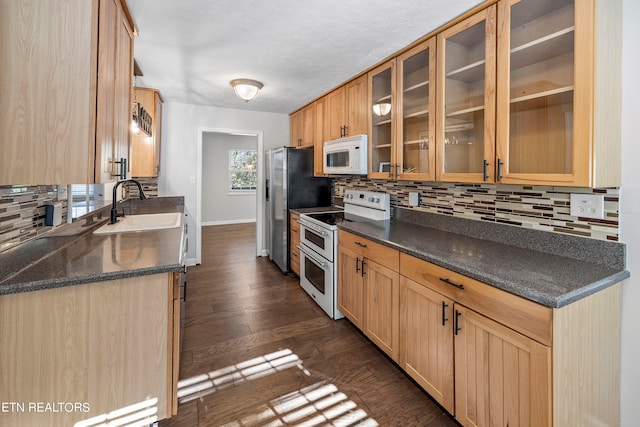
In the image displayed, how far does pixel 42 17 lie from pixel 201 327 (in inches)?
88.5

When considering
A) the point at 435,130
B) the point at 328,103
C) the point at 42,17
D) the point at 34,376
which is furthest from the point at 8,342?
the point at 328,103

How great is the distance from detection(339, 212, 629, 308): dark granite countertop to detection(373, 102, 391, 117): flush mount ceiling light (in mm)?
1111

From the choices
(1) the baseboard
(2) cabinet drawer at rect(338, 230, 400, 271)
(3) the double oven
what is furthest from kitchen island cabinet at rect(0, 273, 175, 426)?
(1) the baseboard

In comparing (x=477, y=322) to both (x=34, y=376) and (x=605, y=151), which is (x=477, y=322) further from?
(x=34, y=376)

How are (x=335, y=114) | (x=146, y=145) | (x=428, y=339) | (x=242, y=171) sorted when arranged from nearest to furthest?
1. (x=428, y=339)
2. (x=335, y=114)
3. (x=146, y=145)
4. (x=242, y=171)

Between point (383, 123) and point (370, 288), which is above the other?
point (383, 123)

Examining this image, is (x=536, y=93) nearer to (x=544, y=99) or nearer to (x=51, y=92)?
(x=544, y=99)

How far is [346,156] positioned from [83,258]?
2245 millimetres

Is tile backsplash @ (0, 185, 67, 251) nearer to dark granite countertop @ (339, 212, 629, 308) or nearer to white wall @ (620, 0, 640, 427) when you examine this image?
dark granite countertop @ (339, 212, 629, 308)

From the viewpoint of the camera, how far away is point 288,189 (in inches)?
150

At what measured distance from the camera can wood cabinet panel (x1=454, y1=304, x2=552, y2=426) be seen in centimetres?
112

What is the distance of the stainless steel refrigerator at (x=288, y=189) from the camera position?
381 centimetres

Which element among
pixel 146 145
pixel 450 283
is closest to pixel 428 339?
pixel 450 283

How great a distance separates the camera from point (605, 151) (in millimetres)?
1302
